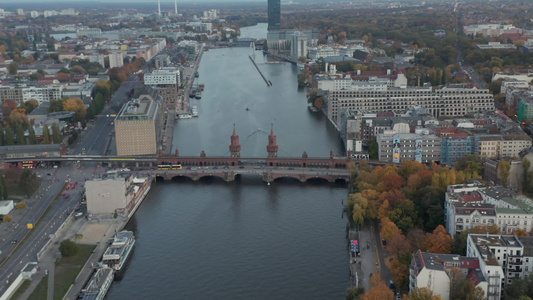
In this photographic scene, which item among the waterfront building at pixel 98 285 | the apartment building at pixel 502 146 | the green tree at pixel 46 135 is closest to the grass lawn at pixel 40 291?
the waterfront building at pixel 98 285

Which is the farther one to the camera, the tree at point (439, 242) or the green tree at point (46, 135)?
the green tree at point (46, 135)

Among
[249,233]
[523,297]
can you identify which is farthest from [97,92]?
[523,297]

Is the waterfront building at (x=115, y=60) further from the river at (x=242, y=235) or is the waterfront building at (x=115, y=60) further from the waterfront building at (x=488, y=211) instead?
the waterfront building at (x=488, y=211)

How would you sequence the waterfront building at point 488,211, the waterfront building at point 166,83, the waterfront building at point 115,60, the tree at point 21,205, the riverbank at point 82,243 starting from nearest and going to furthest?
the riverbank at point 82,243 → the waterfront building at point 488,211 → the tree at point 21,205 → the waterfront building at point 166,83 → the waterfront building at point 115,60

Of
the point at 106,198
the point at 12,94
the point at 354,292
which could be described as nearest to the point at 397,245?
the point at 354,292

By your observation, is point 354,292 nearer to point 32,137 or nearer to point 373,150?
point 373,150

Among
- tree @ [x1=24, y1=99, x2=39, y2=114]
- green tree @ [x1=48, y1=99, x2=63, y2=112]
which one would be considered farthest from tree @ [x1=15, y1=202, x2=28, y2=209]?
tree @ [x1=24, y1=99, x2=39, y2=114]

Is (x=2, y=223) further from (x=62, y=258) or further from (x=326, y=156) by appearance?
(x=326, y=156)
